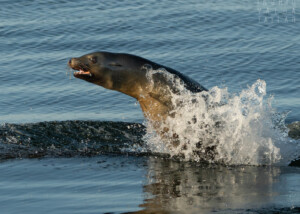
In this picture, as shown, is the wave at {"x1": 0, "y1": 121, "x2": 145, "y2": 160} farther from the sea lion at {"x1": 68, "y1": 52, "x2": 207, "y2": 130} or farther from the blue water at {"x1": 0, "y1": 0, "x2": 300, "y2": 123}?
the blue water at {"x1": 0, "y1": 0, "x2": 300, "y2": 123}

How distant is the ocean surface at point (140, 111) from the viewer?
8.65 m

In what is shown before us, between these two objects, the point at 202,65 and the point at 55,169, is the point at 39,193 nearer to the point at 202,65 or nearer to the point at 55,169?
the point at 55,169

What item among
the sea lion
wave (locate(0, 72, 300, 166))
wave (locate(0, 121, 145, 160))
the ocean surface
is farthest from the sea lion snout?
wave (locate(0, 121, 145, 160))

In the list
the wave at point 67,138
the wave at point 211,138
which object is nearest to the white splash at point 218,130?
the wave at point 211,138

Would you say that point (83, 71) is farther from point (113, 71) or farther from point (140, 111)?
point (140, 111)

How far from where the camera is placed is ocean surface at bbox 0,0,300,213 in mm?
8648

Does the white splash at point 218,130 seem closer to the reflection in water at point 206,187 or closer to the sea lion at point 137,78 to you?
the sea lion at point 137,78

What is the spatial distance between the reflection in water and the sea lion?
80cm

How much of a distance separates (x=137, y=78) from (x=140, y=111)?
10.5 ft

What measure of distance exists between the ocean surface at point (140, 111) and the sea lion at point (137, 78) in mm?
332

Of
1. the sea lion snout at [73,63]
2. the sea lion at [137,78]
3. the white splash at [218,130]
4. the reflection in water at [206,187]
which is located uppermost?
the sea lion snout at [73,63]

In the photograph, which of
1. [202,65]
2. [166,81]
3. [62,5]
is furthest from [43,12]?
[166,81]

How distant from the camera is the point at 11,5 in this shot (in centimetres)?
2302

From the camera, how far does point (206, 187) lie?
8953 mm
